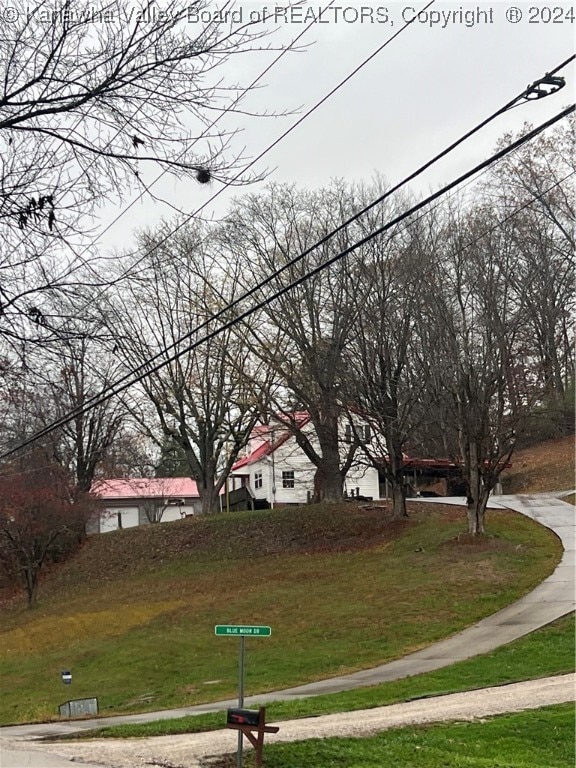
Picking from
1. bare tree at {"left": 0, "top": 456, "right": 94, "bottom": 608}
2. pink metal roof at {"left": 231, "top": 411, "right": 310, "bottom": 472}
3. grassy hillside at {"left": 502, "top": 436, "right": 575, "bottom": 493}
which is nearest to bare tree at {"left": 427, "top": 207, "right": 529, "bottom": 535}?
Answer: pink metal roof at {"left": 231, "top": 411, "right": 310, "bottom": 472}

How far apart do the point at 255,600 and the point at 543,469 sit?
2420 cm

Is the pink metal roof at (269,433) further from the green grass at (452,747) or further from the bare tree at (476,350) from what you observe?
the green grass at (452,747)

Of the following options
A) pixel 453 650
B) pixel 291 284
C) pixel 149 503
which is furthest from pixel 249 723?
pixel 149 503

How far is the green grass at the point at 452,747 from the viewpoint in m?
10.1

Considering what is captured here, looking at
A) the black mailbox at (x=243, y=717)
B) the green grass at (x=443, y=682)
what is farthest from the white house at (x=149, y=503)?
the black mailbox at (x=243, y=717)

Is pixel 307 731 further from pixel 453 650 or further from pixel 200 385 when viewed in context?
pixel 200 385

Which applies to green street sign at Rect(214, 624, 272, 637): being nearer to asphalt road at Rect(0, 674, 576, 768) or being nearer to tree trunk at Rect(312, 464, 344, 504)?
asphalt road at Rect(0, 674, 576, 768)

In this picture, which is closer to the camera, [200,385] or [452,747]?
[452,747]

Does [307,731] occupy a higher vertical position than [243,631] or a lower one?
lower

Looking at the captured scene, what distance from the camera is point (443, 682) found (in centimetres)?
1747

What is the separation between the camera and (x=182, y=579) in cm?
3481

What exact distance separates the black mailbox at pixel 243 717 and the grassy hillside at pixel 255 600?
961cm

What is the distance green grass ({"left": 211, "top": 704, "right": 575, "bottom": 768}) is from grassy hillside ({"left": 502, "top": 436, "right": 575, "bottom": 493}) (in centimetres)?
3179

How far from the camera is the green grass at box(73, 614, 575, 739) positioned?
46.1 ft
